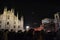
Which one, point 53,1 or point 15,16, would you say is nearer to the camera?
point 53,1

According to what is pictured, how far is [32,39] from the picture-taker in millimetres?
1760

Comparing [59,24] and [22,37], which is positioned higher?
[59,24]

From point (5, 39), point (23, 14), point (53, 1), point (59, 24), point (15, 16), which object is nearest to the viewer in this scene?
point (5, 39)

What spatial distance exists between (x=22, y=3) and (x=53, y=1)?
2.06 feet

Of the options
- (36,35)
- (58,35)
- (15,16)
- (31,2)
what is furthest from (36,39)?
(15,16)

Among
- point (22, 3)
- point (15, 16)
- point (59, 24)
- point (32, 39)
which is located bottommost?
point (32, 39)

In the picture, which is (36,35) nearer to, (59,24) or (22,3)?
(59,24)

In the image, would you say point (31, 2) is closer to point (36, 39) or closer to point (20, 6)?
point (20, 6)

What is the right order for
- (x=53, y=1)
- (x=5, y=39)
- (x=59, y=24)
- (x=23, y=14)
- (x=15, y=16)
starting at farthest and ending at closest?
1. (x=15, y=16)
2. (x=23, y=14)
3. (x=53, y=1)
4. (x=59, y=24)
5. (x=5, y=39)

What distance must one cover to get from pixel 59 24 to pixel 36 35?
0.61 m

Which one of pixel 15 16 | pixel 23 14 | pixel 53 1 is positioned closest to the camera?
pixel 53 1

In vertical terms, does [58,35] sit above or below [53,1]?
below

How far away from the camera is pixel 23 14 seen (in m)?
2.64

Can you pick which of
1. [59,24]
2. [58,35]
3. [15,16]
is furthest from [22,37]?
[15,16]
